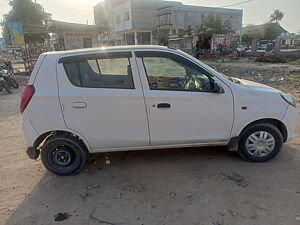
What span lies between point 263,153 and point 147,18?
34189mm

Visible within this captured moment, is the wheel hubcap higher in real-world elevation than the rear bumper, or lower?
lower

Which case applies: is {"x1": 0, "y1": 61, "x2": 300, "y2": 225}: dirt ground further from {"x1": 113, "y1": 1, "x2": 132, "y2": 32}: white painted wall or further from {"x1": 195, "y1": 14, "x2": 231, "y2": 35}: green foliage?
{"x1": 113, "y1": 1, "x2": 132, "y2": 32}: white painted wall

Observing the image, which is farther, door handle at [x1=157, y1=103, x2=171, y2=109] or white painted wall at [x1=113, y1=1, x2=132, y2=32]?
white painted wall at [x1=113, y1=1, x2=132, y2=32]

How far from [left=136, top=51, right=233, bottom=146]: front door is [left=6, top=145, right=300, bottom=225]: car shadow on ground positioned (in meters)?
0.47

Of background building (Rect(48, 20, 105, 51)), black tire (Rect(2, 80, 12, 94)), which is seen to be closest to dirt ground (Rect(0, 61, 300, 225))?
black tire (Rect(2, 80, 12, 94))

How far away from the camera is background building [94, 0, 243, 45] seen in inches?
1316

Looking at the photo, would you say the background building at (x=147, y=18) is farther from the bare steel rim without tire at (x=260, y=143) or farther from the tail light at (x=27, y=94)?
the bare steel rim without tire at (x=260, y=143)

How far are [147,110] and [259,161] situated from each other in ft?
6.11

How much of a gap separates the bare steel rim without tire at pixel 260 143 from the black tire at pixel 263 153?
0.02m

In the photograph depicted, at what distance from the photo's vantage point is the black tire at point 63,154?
3.17 metres

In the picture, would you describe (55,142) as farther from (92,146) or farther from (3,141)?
(3,141)

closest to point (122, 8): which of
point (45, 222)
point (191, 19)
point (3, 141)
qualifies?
Answer: point (191, 19)

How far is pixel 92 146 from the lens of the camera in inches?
126

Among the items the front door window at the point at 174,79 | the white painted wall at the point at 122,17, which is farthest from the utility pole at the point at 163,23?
the front door window at the point at 174,79
